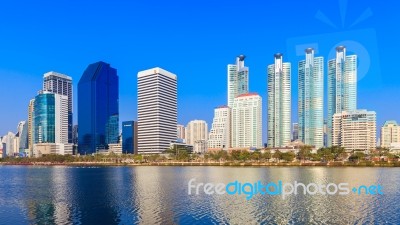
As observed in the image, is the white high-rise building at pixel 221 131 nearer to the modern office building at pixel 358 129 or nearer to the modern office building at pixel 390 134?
the modern office building at pixel 358 129

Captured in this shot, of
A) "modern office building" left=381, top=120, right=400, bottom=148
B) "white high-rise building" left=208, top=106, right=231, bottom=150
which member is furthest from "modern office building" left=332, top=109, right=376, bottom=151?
"white high-rise building" left=208, top=106, right=231, bottom=150

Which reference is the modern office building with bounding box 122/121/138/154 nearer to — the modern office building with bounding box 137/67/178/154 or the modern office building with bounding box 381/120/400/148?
the modern office building with bounding box 137/67/178/154

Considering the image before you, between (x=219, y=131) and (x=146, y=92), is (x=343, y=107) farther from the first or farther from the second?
(x=146, y=92)

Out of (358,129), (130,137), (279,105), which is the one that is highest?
(279,105)

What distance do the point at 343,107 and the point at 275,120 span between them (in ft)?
120

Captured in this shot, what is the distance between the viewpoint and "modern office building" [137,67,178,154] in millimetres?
168000

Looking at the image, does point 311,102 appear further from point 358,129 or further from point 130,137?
point 130,137

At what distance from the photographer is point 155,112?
554 ft

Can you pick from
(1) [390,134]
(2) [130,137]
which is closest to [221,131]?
(2) [130,137]

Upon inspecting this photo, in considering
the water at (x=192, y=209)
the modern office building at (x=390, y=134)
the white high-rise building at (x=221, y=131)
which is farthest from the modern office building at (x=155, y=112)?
the water at (x=192, y=209)

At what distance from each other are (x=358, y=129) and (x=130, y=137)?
4465 inches

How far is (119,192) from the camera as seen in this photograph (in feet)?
131

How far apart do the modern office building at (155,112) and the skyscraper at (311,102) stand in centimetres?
6413

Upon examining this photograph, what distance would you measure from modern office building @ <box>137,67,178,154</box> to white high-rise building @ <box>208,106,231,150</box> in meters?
23.5
